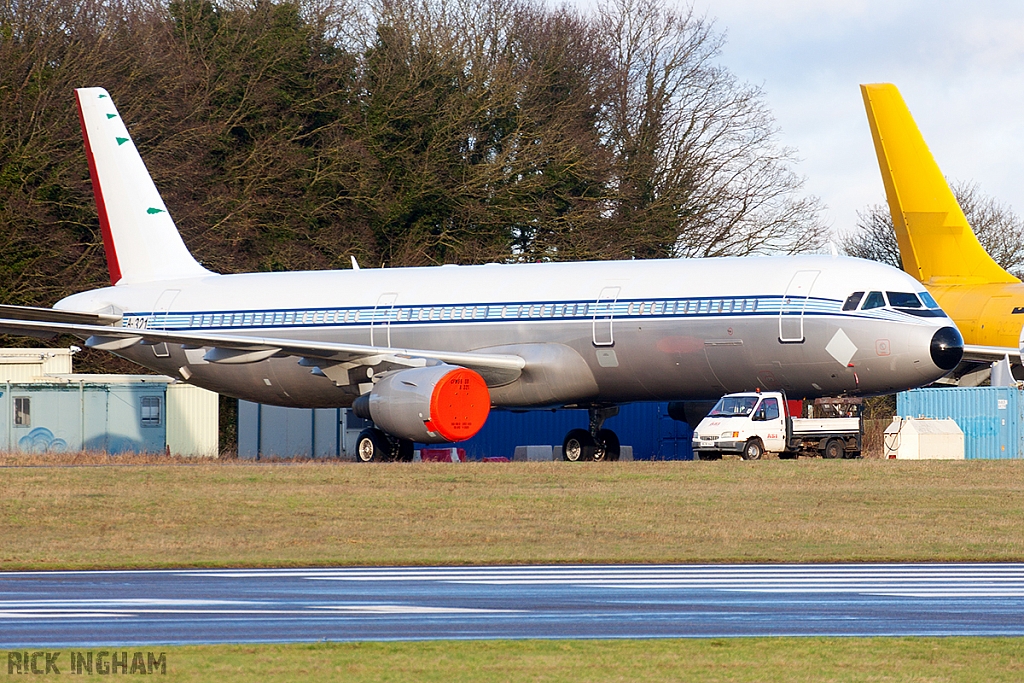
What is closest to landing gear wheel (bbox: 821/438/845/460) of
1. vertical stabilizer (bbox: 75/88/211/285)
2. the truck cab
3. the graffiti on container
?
the truck cab

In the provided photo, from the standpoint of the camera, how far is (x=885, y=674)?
10.0 m

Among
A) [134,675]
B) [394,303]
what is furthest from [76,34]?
[134,675]

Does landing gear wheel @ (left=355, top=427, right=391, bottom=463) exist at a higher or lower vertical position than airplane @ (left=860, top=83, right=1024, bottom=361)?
lower

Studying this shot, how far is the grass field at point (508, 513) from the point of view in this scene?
1850 centimetres

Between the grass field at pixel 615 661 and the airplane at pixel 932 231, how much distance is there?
95.0 ft

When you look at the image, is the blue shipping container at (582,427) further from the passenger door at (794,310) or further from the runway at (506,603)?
the runway at (506,603)

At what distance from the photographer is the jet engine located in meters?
31.9

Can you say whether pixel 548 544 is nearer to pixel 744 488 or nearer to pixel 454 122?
pixel 744 488

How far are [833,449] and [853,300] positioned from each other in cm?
499

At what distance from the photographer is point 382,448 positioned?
35.2 metres

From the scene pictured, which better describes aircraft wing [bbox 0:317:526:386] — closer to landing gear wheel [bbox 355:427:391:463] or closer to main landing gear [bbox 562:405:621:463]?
landing gear wheel [bbox 355:427:391:463]

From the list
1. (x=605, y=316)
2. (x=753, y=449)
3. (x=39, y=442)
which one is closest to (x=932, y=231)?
(x=753, y=449)

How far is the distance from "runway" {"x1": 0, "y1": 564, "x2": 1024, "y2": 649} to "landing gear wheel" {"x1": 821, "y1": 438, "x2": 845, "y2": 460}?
1795 cm

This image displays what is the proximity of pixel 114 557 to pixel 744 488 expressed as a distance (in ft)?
36.7
